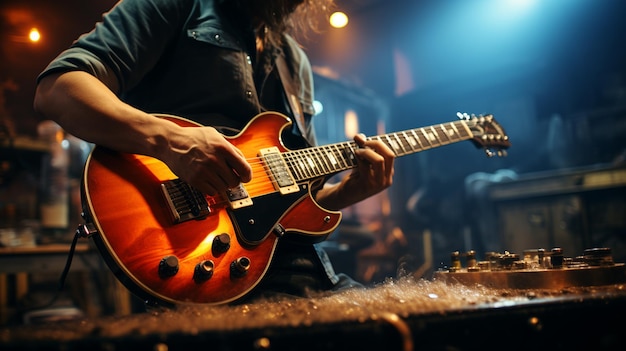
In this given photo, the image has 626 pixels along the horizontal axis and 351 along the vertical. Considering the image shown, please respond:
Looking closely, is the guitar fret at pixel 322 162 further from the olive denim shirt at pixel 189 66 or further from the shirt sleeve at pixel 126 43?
the shirt sleeve at pixel 126 43

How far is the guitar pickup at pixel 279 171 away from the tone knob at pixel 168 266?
0.38 m

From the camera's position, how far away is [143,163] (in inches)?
44.1

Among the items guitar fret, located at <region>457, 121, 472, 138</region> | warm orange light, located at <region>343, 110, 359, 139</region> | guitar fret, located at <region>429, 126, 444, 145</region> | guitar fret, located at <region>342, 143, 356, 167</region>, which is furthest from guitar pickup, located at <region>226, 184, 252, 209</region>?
warm orange light, located at <region>343, 110, 359, 139</region>

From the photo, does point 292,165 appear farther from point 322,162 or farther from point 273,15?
point 273,15

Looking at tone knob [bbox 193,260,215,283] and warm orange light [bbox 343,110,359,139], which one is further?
warm orange light [bbox 343,110,359,139]

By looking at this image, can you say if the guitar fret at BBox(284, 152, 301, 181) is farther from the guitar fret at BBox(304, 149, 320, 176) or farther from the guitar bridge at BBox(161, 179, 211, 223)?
the guitar bridge at BBox(161, 179, 211, 223)

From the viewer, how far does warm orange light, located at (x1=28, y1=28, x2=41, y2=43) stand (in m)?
4.37

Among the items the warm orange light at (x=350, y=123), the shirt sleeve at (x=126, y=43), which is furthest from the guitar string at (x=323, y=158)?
the warm orange light at (x=350, y=123)

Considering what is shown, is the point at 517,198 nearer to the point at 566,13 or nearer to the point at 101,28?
the point at 566,13

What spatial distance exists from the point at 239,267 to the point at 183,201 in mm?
213

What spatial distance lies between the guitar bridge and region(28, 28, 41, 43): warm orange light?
4.26 m

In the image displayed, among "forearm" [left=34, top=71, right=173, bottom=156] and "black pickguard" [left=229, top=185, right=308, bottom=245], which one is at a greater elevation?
"forearm" [left=34, top=71, right=173, bottom=156]

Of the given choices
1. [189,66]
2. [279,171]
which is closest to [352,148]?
[279,171]

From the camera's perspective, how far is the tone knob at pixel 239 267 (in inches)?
Answer: 43.0
